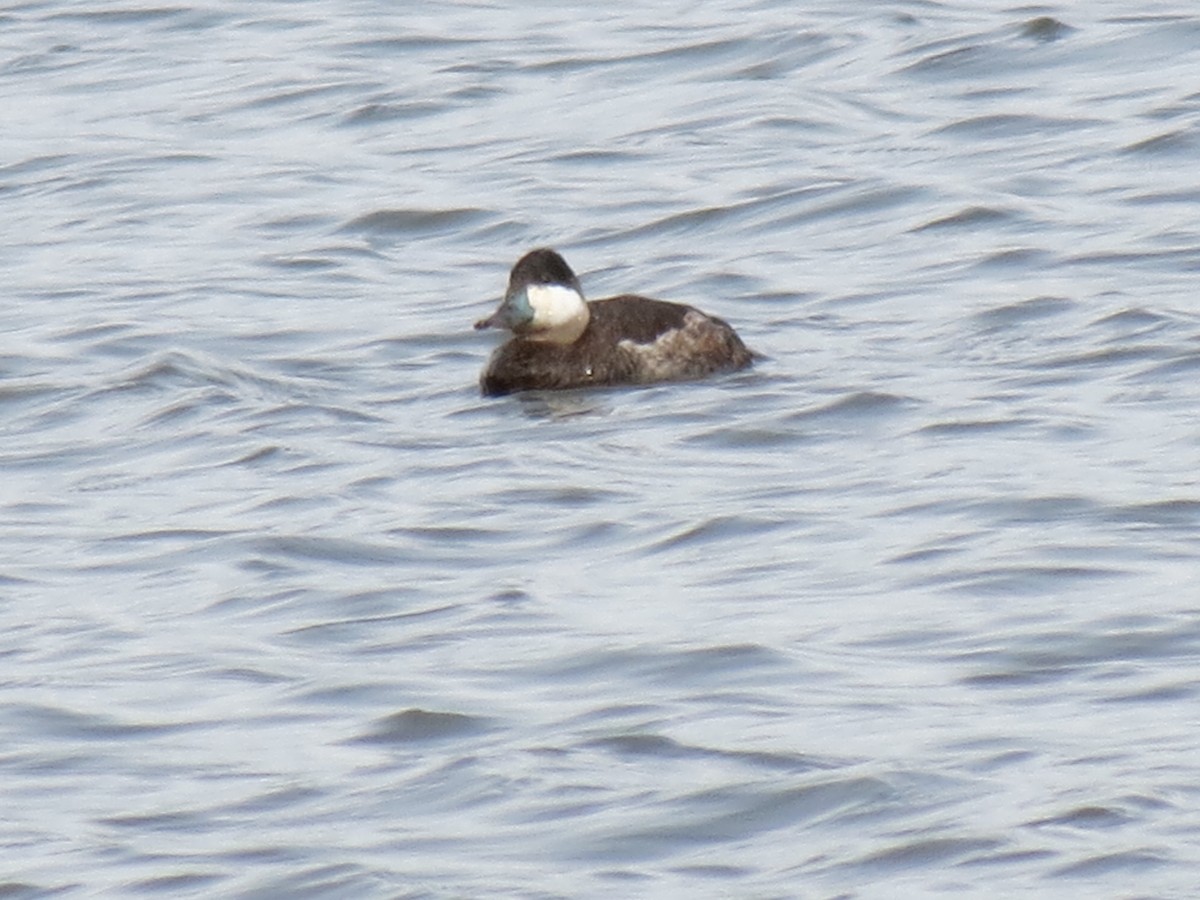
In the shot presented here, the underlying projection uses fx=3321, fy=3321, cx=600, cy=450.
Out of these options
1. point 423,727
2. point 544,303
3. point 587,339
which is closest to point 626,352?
point 587,339

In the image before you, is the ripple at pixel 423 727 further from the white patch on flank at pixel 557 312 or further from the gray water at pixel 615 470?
the white patch on flank at pixel 557 312

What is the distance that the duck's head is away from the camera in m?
11.6

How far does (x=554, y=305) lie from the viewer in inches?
460

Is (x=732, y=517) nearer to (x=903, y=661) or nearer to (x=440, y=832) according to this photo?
(x=903, y=661)

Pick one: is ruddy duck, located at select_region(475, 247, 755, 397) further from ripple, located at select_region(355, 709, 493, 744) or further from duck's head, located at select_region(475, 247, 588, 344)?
ripple, located at select_region(355, 709, 493, 744)

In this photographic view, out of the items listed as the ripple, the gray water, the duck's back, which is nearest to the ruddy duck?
the duck's back

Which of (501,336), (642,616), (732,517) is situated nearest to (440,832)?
(642,616)

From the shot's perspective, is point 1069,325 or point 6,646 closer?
point 6,646

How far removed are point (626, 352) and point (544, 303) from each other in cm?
35

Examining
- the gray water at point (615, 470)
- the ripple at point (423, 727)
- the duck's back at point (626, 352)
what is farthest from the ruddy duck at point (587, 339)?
the ripple at point (423, 727)

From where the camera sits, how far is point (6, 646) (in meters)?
8.35

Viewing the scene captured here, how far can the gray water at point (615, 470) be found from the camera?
677 centimetres

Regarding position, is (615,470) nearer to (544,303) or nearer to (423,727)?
(544,303)

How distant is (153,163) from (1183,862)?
35.2 ft
